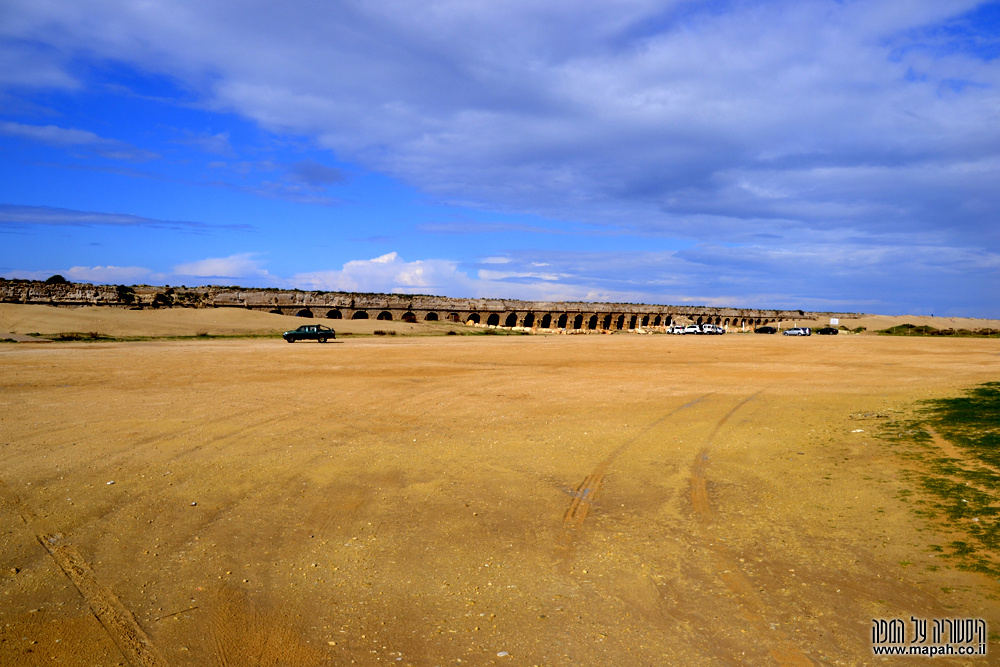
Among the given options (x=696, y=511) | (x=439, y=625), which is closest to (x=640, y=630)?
(x=439, y=625)

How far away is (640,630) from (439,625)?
1.42 m

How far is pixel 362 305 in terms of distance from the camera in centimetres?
5481

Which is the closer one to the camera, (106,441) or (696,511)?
(696,511)

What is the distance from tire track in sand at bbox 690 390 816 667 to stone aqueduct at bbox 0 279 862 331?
4837cm

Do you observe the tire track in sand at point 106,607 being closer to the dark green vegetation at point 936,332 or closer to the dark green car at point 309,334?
the dark green car at point 309,334

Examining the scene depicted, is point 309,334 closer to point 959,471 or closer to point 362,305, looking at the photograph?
point 362,305

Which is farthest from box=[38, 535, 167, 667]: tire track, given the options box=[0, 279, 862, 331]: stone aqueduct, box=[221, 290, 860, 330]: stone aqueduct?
box=[221, 290, 860, 330]: stone aqueduct

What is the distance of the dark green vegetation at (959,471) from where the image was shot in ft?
17.7

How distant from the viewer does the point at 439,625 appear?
A: 4.21 meters

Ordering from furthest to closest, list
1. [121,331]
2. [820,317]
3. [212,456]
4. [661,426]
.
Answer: [820,317] → [121,331] → [661,426] → [212,456]

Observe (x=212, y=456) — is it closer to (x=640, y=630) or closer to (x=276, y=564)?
(x=276, y=564)

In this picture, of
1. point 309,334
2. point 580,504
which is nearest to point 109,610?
point 580,504

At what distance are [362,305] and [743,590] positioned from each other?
52.4 metres

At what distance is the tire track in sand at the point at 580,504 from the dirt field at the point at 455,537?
3 cm
